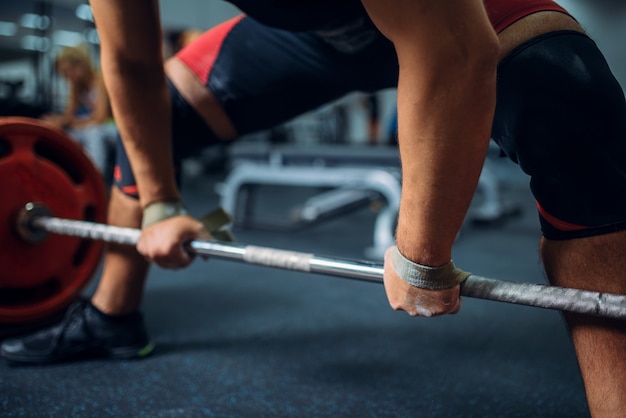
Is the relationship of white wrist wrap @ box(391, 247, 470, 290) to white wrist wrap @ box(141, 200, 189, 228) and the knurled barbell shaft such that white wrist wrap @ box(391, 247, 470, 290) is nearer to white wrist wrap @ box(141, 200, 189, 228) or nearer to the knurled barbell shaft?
the knurled barbell shaft

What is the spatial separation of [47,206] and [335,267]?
0.69 m

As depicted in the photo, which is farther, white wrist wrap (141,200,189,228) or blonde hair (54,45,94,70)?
blonde hair (54,45,94,70)

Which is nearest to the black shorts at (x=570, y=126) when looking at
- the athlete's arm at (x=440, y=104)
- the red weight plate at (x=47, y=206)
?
the athlete's arm at (x=440, y=104)

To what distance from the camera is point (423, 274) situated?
55 centimetres

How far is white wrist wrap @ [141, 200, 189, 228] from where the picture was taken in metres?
0.86

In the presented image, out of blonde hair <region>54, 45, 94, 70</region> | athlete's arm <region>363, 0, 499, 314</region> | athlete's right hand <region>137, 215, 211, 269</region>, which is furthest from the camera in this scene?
blonde hair <region>54, 45, 94, 70</region>

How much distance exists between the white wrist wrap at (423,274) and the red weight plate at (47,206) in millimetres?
804

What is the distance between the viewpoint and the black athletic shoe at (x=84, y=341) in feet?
3.28

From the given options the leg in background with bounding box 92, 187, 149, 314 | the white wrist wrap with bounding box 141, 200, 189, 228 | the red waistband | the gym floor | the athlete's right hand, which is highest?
the red waistband

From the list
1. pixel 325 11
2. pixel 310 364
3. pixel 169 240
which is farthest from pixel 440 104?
pixel 310 364

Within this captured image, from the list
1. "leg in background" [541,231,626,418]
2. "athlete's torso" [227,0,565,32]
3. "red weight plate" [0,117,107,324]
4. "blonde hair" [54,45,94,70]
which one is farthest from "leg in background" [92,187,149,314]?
"blonde hair" [54,45,94,70]

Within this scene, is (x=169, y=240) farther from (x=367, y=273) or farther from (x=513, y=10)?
(x=513, y=10)

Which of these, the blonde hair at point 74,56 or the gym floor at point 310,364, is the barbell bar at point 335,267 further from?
the blonde hair at point 74,56

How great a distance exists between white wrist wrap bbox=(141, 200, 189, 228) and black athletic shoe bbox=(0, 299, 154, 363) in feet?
0.88
